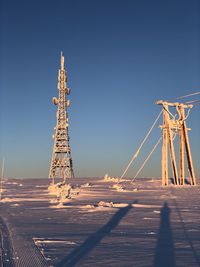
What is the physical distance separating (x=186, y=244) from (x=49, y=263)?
2695 millimetres

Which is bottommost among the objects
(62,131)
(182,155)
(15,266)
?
(15,266)

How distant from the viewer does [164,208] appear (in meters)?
13.1

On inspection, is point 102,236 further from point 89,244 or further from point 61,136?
point 61,136

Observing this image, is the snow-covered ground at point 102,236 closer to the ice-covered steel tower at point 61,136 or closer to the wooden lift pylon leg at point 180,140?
the wooden lift pylon leg at point 180,140

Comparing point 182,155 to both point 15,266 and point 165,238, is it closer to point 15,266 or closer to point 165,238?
point 165,238

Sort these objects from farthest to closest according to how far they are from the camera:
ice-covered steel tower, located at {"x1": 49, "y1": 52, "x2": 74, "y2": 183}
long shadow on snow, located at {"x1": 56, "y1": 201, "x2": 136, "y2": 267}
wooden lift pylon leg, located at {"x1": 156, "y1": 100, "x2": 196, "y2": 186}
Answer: ice-covered steel tower, located at {"x1": 49, "y1": 52, "x2": 74, "y2": 183} → wooden lift pylon leg, located at {"x1": 156, "y1": 100, "x2": 196, "y2": 186} → long shadow on snow, located at {"x1": 56, "y1": 201, "x2": 136, "y2": 267}

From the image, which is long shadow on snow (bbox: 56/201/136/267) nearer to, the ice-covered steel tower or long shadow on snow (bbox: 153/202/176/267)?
long shadow on snow (bbox: 153/202/176/267)

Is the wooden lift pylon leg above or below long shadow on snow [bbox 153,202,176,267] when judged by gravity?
above

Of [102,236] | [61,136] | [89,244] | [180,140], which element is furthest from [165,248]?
[61,136]

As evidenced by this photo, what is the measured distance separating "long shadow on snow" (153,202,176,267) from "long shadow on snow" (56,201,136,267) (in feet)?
3.80

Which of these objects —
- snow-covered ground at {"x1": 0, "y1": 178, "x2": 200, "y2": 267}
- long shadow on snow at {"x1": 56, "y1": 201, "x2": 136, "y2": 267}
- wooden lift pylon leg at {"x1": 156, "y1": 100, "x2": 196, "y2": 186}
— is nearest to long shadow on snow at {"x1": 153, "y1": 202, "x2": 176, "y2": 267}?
snow-covered ground at {"x1": 0, "y1": 178, "x2": 200, "y2": 267}

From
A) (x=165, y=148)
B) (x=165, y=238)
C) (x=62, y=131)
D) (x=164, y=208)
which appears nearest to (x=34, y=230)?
(x=165, y=238)

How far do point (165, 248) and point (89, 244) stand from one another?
141 cm

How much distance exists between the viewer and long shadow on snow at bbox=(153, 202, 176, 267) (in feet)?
19.4
